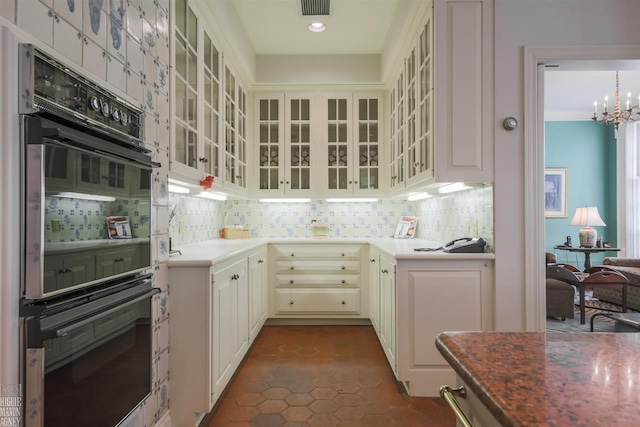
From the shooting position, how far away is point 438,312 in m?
2.25

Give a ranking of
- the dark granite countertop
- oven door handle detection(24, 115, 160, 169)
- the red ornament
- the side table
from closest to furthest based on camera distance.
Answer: the dark granite countertop < oven door handle detection(24, 115, 160, 169) < the red ornament < the side table

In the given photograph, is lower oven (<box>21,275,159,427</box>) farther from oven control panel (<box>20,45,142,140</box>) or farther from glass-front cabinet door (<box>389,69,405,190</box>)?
glass-front cabinet door (<box>389,69,405,190</box>)

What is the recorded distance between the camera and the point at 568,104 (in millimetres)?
5750

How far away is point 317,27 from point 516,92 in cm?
189

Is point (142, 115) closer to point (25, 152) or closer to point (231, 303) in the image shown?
point (25, 152)

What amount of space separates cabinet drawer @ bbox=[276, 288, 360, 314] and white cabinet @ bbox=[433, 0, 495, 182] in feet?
5.99

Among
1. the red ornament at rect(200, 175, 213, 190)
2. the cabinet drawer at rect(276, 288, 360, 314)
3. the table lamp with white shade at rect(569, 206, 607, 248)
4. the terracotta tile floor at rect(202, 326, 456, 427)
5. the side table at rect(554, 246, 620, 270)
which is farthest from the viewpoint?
the table lamp with white shade at rect(569, 206, 607, 248)

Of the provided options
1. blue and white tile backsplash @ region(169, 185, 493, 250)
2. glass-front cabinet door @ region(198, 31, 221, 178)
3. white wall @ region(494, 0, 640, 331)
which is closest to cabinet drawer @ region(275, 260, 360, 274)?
blue and white tile backsplash @ region(169, 185, 493, 250)

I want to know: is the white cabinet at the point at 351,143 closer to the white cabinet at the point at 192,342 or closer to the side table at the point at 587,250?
the white cabinet at the point at 192,342

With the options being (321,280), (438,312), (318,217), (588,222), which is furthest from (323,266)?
(588,222)

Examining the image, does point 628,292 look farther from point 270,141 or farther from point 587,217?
point 270,141

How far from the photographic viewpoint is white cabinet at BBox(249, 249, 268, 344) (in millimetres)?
2900

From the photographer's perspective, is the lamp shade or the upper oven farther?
the lamp shade

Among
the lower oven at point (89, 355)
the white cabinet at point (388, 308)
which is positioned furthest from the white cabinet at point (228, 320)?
the white cabinet at point (388, 308)
